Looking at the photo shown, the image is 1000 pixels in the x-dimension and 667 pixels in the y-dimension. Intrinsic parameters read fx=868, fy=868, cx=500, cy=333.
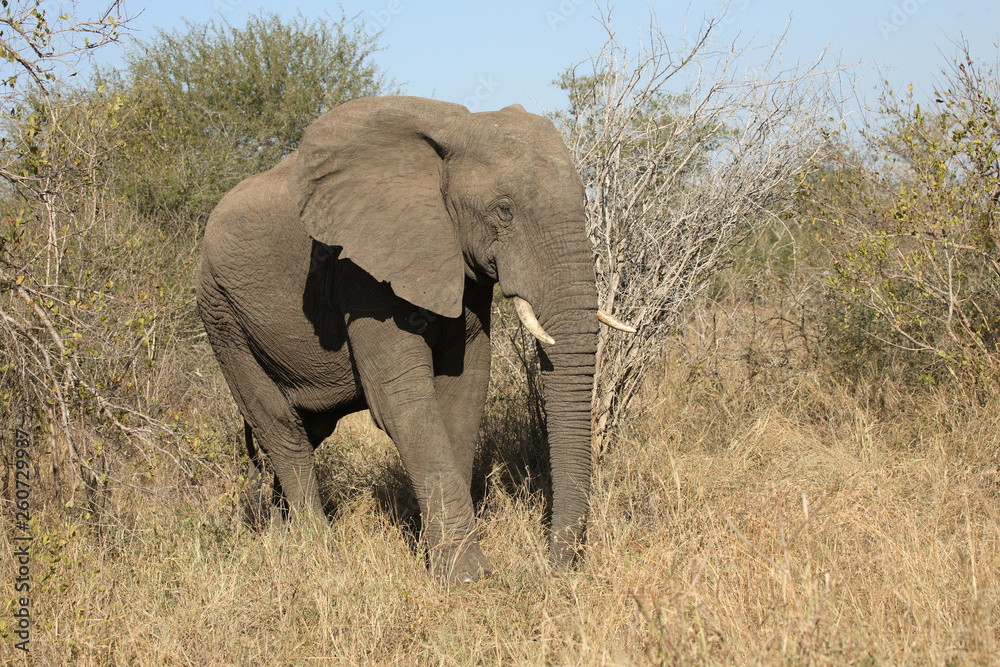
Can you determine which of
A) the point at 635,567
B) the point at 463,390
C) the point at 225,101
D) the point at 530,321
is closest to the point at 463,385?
the point at 463,390

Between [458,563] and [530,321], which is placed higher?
[530,321]

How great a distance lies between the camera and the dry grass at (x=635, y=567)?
3018mm

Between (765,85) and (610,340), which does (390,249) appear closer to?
(610,340)

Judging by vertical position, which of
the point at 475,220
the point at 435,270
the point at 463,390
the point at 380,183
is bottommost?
the point at 463,390

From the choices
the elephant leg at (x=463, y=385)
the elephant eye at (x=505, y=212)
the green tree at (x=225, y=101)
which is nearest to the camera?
the elephant eye at (x=505, y=212)

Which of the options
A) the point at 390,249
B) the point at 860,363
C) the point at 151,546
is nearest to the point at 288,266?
the point at 390,249

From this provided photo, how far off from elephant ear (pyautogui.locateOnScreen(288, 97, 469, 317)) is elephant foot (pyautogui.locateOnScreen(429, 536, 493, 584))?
3.88 ft

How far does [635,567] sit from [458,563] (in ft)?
2.99

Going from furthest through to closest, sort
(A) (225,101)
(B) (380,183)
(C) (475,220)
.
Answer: (A) (225,101) < (B) (380,183) < (C) (475,220)

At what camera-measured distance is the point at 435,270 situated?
13.5ft

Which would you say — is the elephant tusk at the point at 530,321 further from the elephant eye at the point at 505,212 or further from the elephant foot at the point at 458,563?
the elephant foot at the point at 458,563

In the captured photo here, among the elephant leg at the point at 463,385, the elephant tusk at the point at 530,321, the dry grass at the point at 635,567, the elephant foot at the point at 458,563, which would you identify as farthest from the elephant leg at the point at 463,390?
the elephant tusk at the point at 530,321

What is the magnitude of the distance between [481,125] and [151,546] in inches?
113
